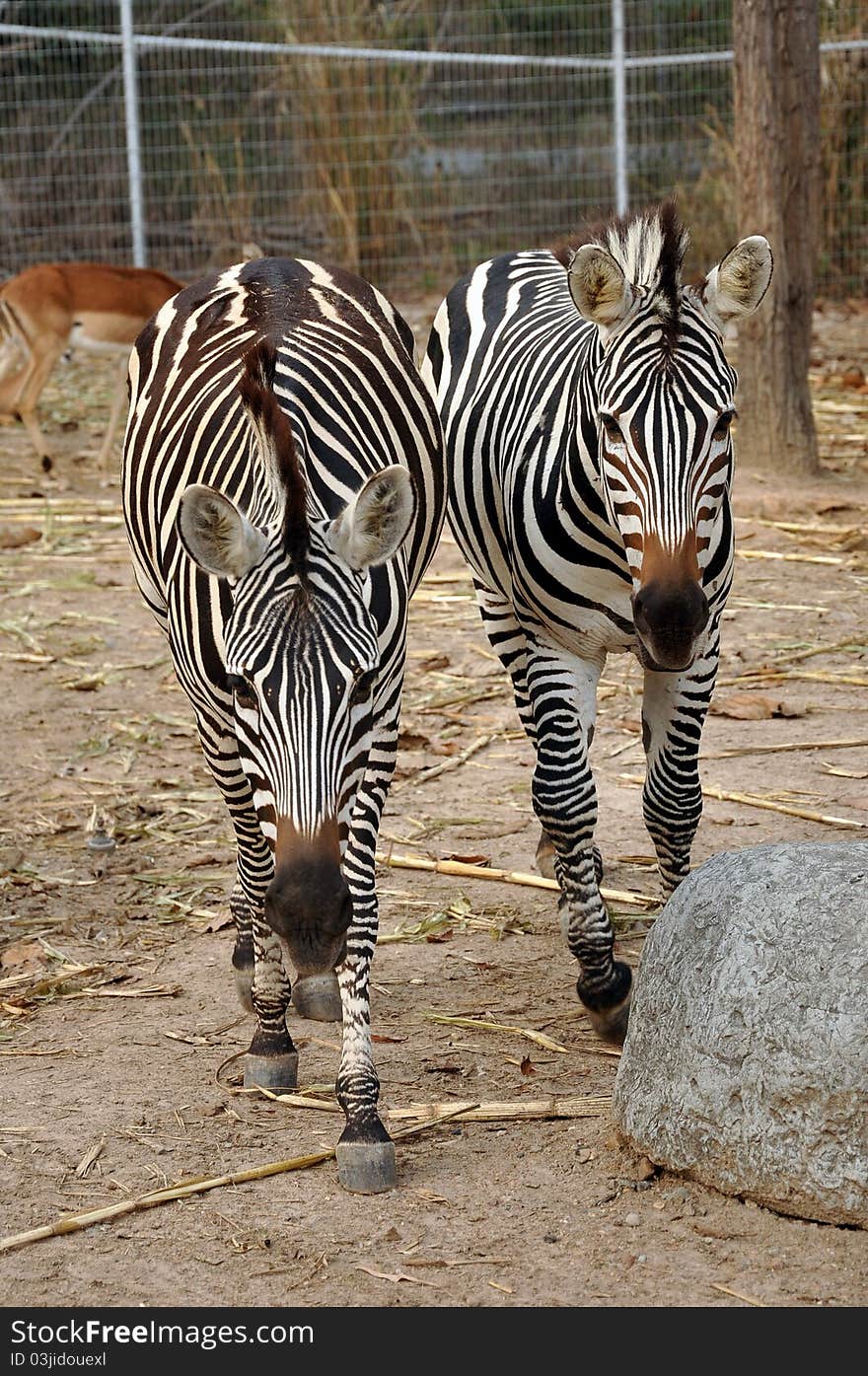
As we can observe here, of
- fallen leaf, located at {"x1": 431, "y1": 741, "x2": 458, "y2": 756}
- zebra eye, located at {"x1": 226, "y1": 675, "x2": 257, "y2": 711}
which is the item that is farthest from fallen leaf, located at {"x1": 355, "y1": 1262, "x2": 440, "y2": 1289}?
fallen leaf, located at {"x1": 431, "y1": 741, "x2": 458, "y2": 756}

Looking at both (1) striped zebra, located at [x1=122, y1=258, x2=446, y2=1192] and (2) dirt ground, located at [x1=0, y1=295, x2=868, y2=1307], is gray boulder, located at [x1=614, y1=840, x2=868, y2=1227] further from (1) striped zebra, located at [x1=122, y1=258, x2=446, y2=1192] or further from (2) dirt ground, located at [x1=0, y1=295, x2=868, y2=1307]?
(1) striped zebra, located at [x1=122, y1=258, x2=446, y2=1192]

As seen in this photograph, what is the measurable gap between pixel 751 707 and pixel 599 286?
3.14 m

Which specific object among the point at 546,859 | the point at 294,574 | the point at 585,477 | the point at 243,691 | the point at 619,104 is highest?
the point at 619,104

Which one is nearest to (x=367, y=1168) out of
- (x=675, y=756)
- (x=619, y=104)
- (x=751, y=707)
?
(x=675, y=756)

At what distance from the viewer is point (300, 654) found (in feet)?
10.6

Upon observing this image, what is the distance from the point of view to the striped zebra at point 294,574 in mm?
3225

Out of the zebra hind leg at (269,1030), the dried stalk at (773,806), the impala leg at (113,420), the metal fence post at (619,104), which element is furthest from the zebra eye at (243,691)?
the metal fence post at (619,104)

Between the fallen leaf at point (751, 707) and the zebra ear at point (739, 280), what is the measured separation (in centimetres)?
289

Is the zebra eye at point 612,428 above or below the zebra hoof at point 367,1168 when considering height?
above

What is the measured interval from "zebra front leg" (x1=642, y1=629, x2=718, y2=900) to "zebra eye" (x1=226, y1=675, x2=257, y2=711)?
5.52 feet

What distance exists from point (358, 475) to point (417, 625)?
4520mm

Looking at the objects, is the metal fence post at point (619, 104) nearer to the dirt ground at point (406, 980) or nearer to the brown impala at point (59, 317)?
the brown impala at point (59, 317)

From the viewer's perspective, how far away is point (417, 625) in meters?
8.30

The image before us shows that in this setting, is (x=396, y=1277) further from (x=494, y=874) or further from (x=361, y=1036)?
(x=494, y=874)
